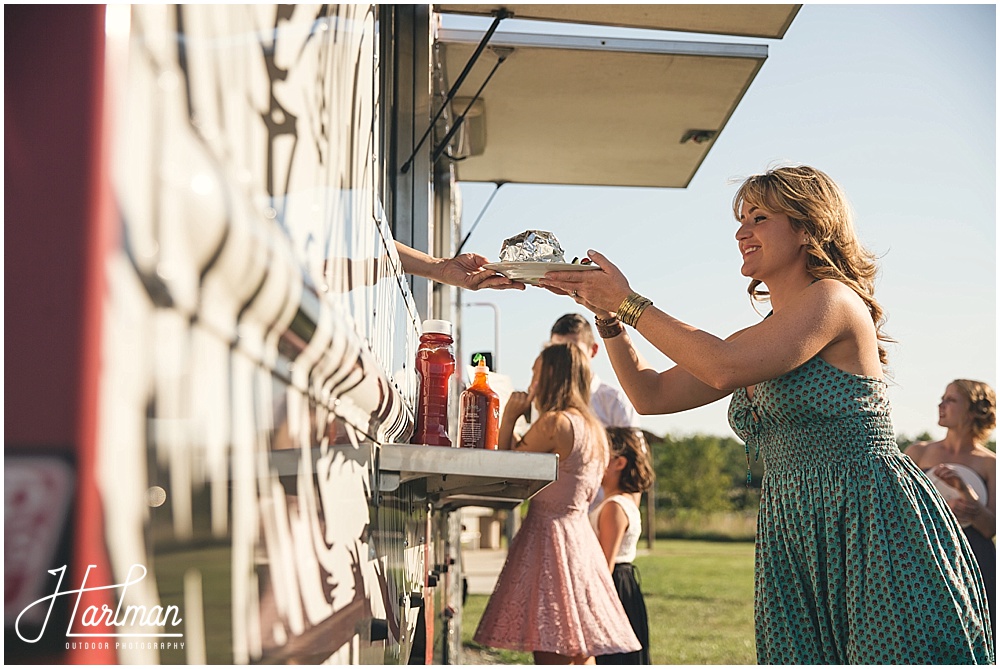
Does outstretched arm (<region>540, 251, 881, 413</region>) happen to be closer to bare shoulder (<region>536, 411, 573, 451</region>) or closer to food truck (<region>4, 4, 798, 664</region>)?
food truck (<region>4, 4, 798, 664</region>)

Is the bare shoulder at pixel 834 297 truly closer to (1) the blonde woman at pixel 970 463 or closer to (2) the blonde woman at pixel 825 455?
(2) the blonde woman at pixel 825 455

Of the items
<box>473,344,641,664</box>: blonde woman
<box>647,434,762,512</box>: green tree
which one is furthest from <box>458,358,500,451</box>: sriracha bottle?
<box>647,434,762,512</box>: green tree

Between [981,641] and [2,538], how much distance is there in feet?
7.05

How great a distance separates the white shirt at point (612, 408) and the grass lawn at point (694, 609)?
61.3 inches

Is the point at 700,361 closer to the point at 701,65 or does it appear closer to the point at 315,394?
the point at 315,394

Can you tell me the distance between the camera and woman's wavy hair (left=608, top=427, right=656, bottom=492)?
537cm

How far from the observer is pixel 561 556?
175 inches

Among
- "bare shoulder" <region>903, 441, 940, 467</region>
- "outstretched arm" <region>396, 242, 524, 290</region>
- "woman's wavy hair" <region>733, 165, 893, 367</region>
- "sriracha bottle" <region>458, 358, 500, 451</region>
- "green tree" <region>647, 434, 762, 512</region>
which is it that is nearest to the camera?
"woman's wavy hair" <region>733, 165, 893, 367</region>

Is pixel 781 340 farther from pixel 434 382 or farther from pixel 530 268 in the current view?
pixel 434 382

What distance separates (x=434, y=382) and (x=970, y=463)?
4.08 m

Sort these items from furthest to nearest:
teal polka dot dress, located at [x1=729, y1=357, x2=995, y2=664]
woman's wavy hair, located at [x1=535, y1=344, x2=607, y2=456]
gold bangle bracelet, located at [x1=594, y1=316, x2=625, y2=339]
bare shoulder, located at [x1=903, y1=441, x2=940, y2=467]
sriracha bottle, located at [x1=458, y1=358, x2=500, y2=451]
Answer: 1. bare shoulder, located at [x1=903, y1=441, x2=940, y2=467]
2. woman's wavy hair, located at [x1=535, y1=344, x2=607, y2=456]
3. gold bangle bracelet, located at [x1=594, y1=316, x2=625, y2=339]
4. sriracha bottle, located at [x1=458, y1=358, x2=500, y2=451]
5. teal polka dot dress, located at [x1=729, y1=357, x2=995, y2=664]

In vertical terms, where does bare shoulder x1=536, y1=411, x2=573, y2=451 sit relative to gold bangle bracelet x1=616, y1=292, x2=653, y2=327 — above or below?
below

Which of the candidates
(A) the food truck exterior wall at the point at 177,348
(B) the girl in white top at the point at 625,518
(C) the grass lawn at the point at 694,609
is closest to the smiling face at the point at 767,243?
(A) the food truck exterior wall at the point at 177,348

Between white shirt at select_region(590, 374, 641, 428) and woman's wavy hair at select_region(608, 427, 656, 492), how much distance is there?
0.31 metres
